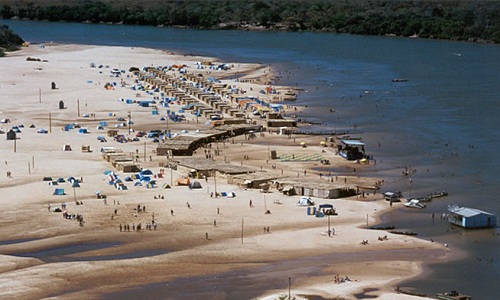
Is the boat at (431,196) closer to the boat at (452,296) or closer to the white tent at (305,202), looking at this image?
the white tent at (305,202)

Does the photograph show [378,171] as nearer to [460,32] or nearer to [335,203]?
[335,203]

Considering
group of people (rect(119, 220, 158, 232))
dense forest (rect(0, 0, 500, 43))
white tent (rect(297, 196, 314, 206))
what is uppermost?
dense forest (rect(0, 0, 500, 43))

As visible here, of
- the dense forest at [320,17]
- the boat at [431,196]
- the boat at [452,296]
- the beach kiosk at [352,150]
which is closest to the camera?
the boat at [452,296]

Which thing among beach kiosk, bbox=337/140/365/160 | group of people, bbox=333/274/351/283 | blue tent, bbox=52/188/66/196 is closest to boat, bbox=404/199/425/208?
beach kiosk, bbox=337/140/365/160

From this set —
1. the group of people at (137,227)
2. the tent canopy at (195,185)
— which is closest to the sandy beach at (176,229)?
the group of people at (137,227)

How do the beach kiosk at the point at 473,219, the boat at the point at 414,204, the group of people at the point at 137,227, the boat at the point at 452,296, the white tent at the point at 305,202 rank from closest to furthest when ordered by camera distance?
the boat at the point at 452,296
the group of people at the point at 137,227
the beach kiosk at the point at 473,219
the white tent at the point at 305,202
the boat at the point at 414,204

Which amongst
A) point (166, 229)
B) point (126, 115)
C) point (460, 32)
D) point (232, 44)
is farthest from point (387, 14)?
point (166, 229)

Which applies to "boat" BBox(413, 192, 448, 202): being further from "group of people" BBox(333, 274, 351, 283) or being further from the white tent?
"group of people" BBox(333, 274, 351, 283)
